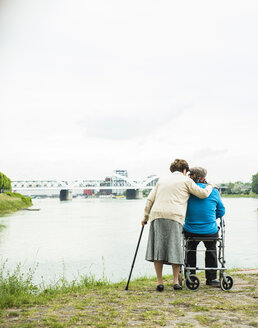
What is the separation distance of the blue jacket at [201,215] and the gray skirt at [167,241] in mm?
324

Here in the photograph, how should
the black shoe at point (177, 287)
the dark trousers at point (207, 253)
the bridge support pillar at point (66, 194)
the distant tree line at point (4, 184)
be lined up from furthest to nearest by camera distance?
the bridge support pillar at point (66, 194)
the distant tree line at point (4, 184)
the dark trousers at point (207, 253)
the black shoe at point (177, 287)

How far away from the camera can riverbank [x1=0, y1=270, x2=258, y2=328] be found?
3653 mm

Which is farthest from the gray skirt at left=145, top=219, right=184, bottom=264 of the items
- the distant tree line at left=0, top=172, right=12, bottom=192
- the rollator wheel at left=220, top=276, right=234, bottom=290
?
the distant tree line at left=0, top=172, right=12, bottom=192

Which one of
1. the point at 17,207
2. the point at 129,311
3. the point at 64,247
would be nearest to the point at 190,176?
the point at 129,311

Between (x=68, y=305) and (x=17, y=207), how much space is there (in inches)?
1967

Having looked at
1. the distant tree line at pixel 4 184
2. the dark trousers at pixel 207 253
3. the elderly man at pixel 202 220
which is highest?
the distant tree line at pixel 4 184

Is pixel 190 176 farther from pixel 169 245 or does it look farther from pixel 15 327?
pixel 15 327

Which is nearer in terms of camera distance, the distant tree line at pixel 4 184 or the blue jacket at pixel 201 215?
the blue jacket at pixel 201 215

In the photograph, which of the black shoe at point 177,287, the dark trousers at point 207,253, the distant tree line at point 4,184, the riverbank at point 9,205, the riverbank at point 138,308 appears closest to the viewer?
the riverbank at point 138,308

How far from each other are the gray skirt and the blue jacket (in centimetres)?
32

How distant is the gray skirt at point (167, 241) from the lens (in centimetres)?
498

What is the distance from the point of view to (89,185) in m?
113

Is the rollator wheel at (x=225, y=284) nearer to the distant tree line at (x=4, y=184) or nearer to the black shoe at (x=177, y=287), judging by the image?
the black shoe at (x=177, y=287)

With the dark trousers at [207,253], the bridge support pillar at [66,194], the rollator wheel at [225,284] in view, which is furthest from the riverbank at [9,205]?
the bridge support pillar at [66,194]
